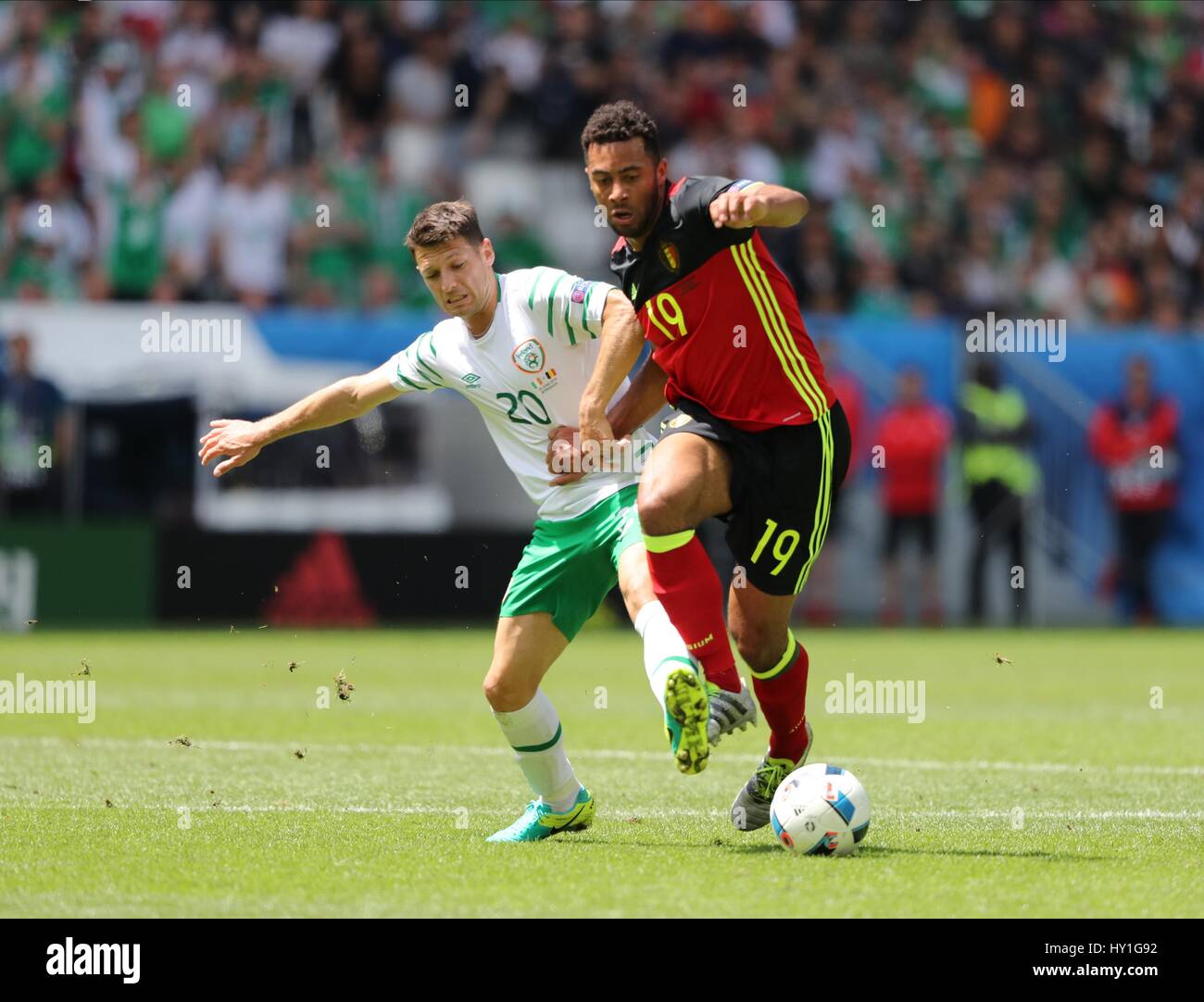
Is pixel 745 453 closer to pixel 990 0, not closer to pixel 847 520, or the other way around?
pixel 847 520

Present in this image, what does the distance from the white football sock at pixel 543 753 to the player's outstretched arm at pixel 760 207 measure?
1862mm

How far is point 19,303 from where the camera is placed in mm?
16438

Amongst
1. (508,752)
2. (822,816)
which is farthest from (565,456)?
(508,752)

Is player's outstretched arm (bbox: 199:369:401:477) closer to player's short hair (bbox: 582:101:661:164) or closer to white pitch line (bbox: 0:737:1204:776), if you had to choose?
player's short hair (bbox: 582:101:661:164)

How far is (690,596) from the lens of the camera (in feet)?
20.2

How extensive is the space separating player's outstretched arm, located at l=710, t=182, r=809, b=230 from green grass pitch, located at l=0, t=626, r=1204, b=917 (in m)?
1.96

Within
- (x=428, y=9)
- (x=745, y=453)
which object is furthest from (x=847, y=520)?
Answer: (x=745, y=453)

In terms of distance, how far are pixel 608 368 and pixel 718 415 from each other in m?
0.49

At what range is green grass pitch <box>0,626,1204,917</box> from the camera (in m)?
5.30

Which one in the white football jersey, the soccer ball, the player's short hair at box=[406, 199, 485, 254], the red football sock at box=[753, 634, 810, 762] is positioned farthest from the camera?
the red football sock at box=[753, 634, 810, 762]

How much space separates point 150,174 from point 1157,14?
1268 centimetres

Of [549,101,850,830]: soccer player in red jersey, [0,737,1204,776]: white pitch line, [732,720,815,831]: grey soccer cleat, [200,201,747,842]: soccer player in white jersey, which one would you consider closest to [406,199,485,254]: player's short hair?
[200,201,747,842]: soccer player in white jersey

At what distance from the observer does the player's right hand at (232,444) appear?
6785mm

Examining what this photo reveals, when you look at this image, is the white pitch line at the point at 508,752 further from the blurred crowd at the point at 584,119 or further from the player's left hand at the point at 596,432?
the blurred crowd at the point at 584,119
